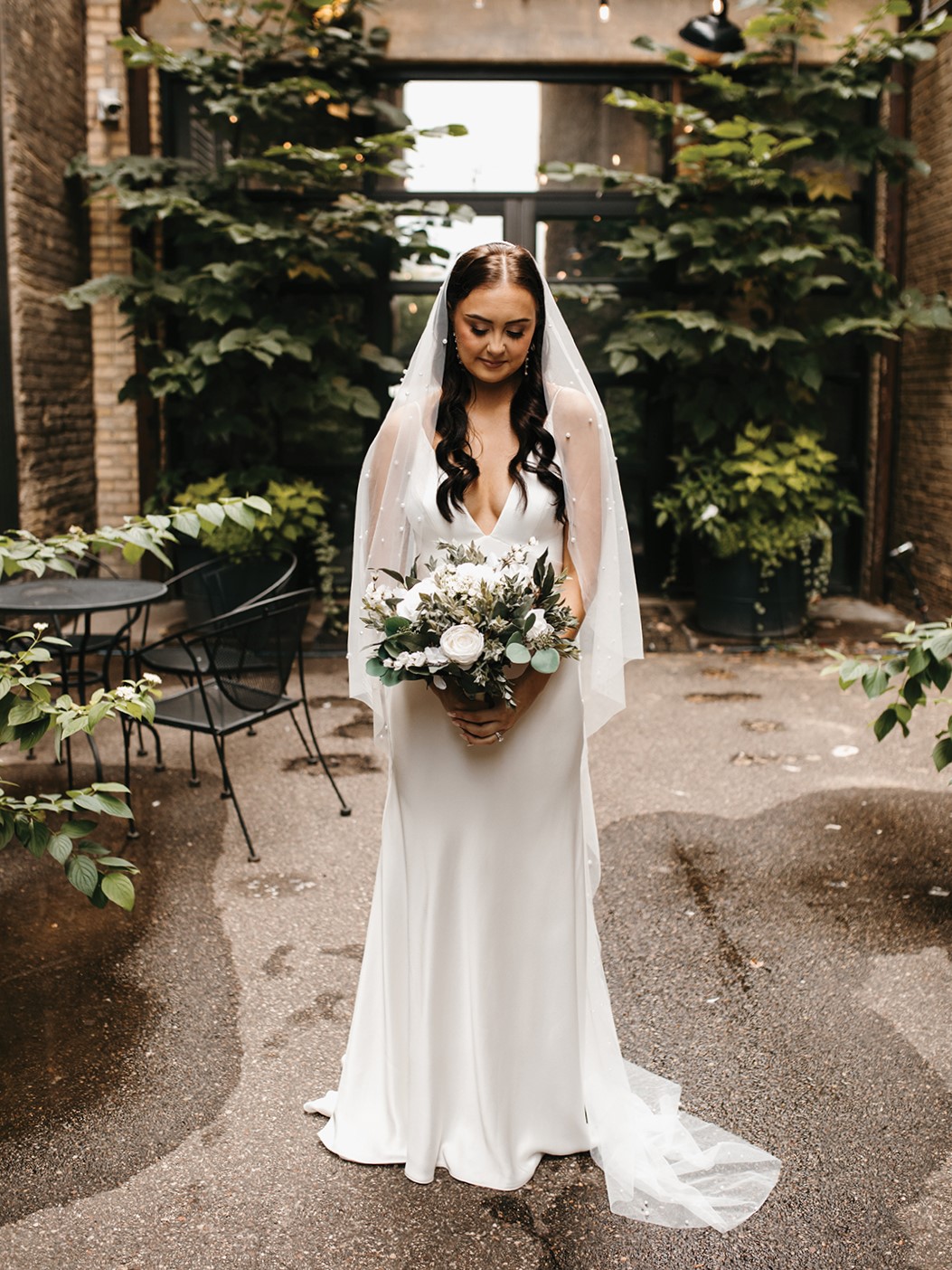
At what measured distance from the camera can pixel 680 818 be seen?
5.20 m

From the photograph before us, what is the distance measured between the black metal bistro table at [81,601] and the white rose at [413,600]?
8.74 feet

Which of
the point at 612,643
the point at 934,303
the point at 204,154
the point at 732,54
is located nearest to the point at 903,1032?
the point at 612,643

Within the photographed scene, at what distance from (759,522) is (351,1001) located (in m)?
5.36

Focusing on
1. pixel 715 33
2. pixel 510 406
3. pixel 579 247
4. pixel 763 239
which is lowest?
pixel 510 406

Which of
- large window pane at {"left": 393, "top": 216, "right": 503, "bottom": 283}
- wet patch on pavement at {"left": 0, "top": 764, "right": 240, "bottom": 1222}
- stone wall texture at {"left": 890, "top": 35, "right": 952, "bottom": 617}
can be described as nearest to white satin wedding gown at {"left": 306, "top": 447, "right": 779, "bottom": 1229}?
wet patch on pavement at {"left": 0, "top": 764, "right": 240, "bottom": 1222}

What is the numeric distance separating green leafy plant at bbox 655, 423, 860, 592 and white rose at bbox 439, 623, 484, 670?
226 inches

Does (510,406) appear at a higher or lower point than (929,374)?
lower

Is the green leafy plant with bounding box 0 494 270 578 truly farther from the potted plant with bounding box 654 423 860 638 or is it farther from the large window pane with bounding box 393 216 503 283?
the large window pane with bounding box 393 216 503 283

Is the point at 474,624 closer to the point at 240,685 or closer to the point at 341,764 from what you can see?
the point at 240,685

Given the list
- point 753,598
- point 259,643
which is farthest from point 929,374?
point 259,643

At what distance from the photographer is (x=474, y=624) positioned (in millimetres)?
2480

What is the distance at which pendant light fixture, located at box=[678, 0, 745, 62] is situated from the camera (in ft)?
28.3

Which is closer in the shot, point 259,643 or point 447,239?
point 259,643

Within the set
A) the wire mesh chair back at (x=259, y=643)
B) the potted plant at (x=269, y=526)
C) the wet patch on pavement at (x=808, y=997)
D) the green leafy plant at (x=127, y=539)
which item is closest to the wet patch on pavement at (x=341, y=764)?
the wire mesh chair back at (x=259, y=643)
